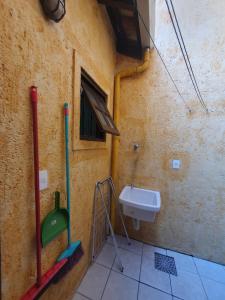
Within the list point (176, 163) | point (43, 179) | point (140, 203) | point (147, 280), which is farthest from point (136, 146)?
point (147, 280)

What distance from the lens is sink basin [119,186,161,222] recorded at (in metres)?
1.59

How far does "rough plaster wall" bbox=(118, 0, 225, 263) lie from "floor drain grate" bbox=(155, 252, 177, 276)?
168mm

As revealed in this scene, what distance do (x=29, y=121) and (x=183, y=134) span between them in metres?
1.71

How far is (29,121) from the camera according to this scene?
75cm

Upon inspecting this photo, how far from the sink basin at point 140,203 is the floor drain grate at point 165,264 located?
0.54 meters

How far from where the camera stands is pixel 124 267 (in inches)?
63.5

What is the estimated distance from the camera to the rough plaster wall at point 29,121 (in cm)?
65

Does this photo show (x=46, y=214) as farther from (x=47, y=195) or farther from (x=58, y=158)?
(x=58, y=158)

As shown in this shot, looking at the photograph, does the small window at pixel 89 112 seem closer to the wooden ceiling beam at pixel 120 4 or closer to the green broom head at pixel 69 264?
the wooden ceiling beam at pixel 120 4

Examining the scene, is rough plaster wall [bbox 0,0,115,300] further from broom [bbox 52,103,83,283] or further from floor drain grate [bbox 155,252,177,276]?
floor drain grate [bbox 155,252,177,276]

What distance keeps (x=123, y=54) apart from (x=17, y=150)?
2035mm

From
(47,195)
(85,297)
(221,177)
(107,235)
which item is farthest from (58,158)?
(221,177)

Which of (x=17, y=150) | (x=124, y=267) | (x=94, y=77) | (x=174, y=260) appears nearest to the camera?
(x=17, y=150)

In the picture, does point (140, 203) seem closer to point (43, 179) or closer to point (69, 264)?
point (69, 264)
